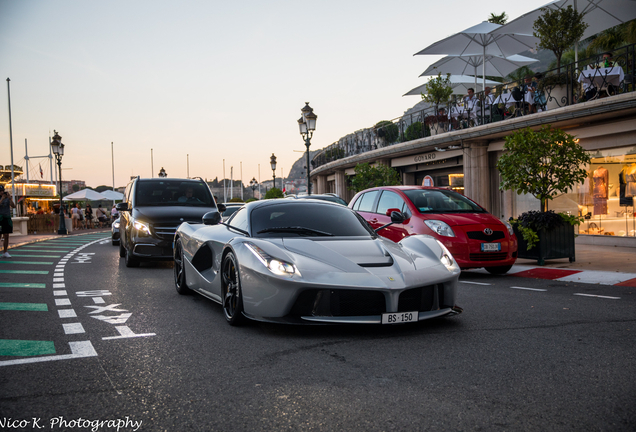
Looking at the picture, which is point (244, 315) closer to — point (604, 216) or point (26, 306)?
point (26, 306)

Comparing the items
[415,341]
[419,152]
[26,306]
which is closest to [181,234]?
[26,306]

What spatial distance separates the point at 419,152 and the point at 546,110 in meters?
9.09

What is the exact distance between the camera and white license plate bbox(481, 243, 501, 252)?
30.4 ft

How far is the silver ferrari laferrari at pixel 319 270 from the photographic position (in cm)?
479

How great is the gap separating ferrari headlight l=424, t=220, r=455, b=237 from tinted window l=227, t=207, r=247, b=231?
4.04 metres

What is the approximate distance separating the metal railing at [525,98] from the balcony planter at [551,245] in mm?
4967

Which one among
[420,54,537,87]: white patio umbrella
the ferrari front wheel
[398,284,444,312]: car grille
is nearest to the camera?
[398,284,444,312]: car grille

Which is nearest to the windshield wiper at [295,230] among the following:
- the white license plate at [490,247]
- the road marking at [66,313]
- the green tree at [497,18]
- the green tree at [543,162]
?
the road marking at [66,313]

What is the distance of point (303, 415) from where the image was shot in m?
3.07

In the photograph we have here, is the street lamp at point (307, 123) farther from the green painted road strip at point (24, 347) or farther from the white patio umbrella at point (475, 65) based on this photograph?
the green painted road strip at point (24, 347)

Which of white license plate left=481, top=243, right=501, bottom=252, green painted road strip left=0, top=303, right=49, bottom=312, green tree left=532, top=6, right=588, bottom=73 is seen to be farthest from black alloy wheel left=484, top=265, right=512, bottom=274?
green tree left=532, top=6, right=588, bottom=73

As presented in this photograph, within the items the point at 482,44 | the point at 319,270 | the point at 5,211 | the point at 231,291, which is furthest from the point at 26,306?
the point at 482,44

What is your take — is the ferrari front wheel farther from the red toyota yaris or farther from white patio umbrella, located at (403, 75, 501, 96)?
white patio umbrella, located at (403, 75, 501, 96)

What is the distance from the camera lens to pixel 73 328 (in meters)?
5.55
